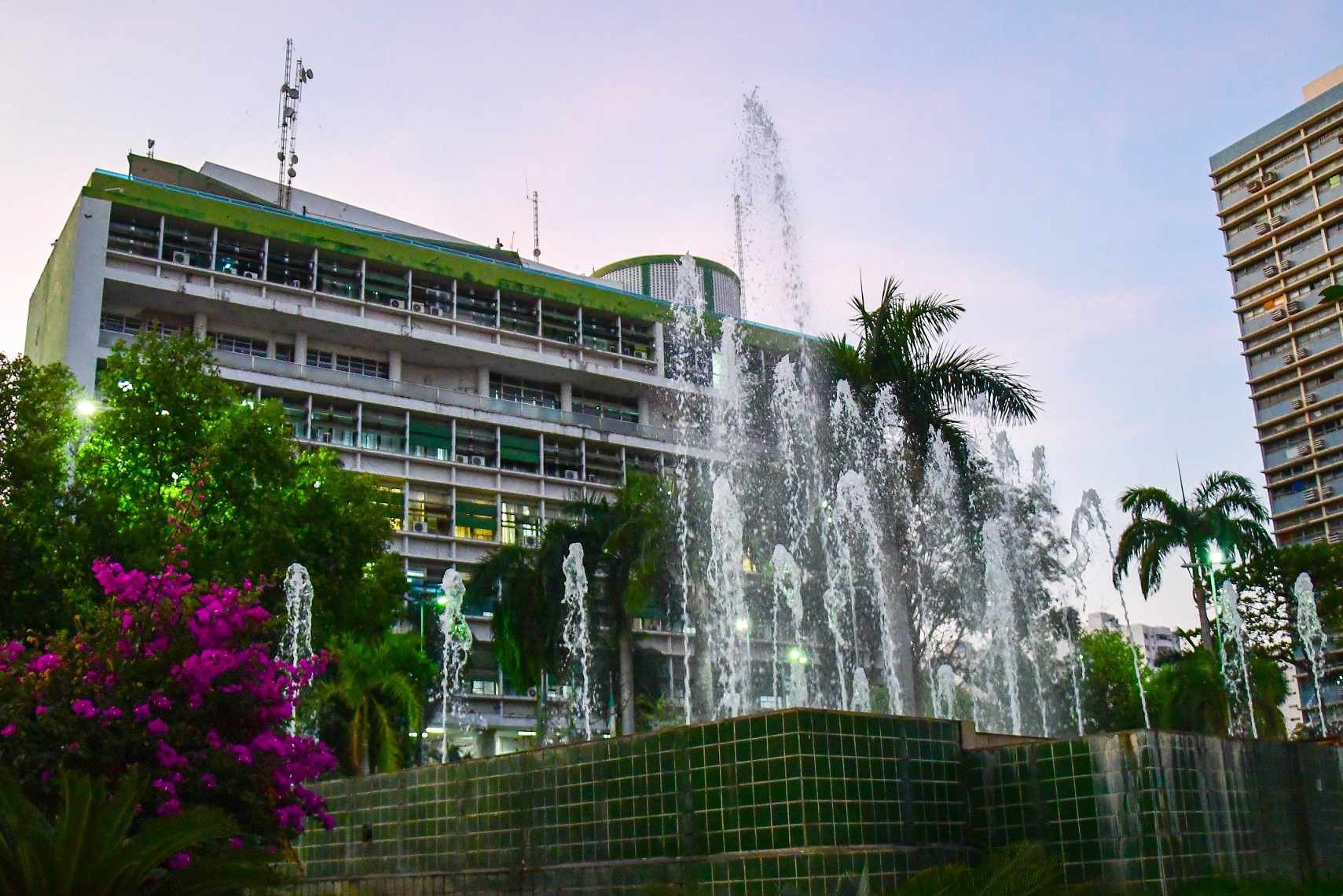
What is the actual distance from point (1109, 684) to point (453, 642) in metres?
26.6

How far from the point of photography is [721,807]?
8984mm

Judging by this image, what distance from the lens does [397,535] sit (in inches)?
2125

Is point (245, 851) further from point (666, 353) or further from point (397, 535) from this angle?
point (666, 353)

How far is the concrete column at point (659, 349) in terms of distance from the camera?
64250 mm

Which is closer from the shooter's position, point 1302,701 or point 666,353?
point 666,353

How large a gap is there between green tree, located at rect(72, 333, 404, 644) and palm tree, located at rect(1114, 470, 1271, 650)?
75.1ft

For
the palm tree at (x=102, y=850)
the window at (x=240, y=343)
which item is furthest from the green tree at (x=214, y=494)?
the window at (x=240, y=343)

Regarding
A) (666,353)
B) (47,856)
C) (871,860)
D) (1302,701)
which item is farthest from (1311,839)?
(1302,701)

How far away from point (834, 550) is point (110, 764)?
86.2ft

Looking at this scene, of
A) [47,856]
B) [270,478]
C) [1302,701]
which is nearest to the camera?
[47,856]

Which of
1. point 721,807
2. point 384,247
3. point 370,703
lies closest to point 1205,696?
point 370,703

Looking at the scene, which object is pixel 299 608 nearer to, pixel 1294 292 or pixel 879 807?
pixel 879 807

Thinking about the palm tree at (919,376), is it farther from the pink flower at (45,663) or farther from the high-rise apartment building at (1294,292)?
the high-rise apartment building at (1294,292)

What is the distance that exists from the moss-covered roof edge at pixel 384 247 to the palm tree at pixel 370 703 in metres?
22.0
